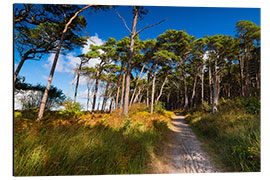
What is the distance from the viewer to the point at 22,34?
3000mm

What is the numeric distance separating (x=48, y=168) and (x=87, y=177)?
0.56 metres

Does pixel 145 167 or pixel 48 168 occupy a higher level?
pixel 48 168

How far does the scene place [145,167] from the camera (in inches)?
87.7

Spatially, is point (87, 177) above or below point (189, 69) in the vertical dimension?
below
